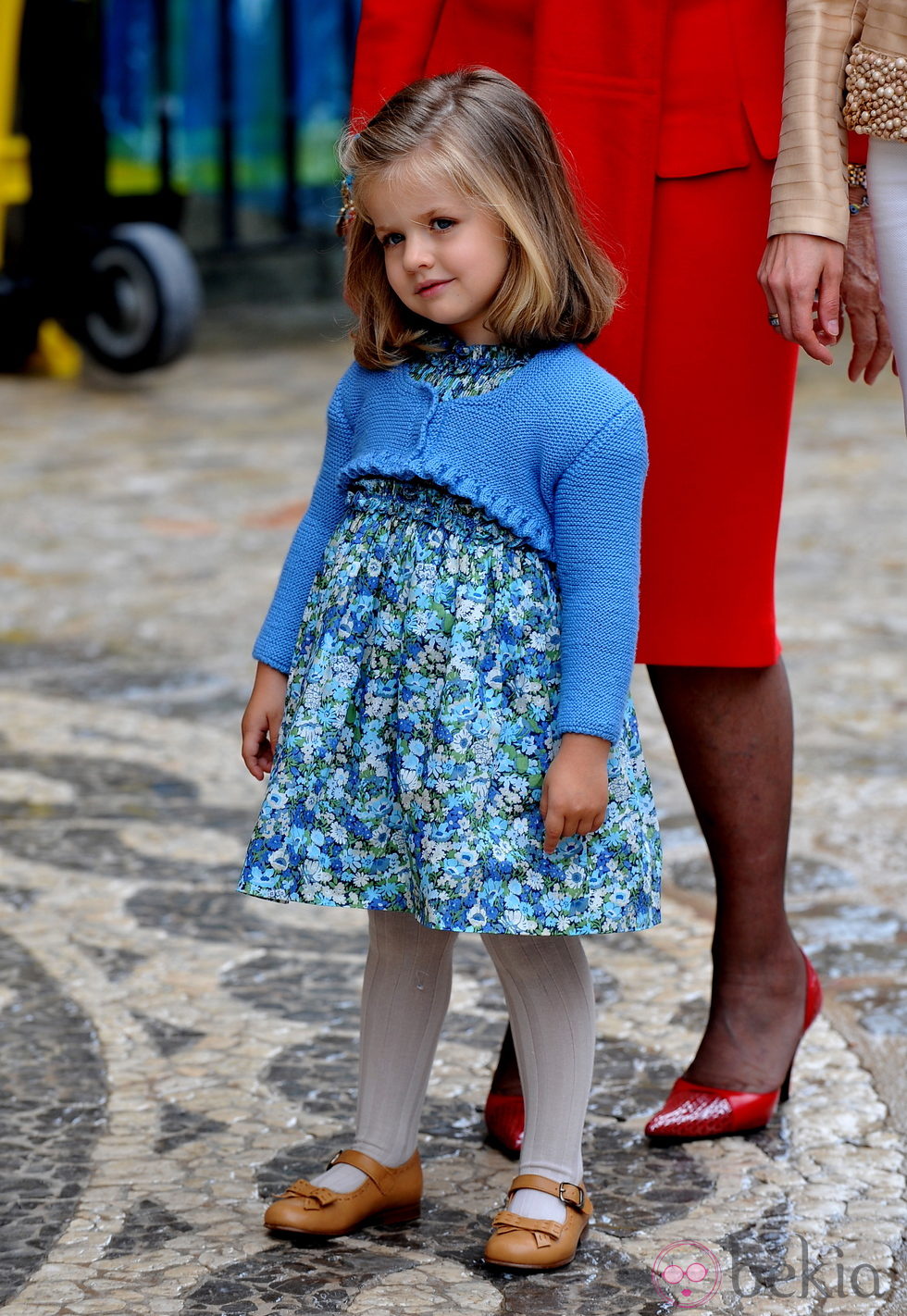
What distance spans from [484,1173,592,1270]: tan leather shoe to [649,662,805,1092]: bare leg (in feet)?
0.84

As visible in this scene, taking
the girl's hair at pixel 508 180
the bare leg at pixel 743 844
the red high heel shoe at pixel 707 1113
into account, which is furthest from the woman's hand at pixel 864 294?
the red high heel shoe at pixel 707 1113

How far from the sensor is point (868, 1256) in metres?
1.39

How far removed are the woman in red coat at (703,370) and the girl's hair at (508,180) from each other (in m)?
0.11

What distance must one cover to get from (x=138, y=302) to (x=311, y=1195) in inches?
173

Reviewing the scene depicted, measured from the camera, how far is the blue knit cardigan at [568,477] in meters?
1.33

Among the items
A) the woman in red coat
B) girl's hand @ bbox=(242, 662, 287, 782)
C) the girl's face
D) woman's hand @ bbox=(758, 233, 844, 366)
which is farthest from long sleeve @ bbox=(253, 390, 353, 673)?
woman's hand @ bbox=(758, 233, 844, 366)

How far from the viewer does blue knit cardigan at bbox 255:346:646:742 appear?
1331 mm

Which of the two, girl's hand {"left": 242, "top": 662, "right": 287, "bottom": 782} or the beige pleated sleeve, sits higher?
the beige pleated sleeve

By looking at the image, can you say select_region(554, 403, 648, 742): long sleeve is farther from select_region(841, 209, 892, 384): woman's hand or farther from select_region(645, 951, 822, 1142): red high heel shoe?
select_region(645, 951, 822, 1142): red high heel shoe

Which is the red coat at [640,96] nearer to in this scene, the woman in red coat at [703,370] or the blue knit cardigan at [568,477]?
the woman in red coat at [703,370]

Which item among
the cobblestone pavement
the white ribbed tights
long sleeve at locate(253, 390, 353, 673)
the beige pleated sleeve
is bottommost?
the cobblestone pavement

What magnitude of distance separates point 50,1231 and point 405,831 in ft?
1.41

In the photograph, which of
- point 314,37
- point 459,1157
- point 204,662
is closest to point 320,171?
point 314,37

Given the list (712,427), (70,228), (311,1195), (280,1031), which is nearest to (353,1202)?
(311,1195)
